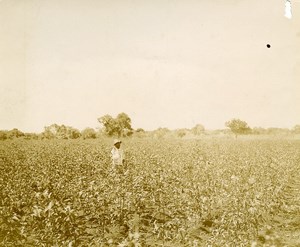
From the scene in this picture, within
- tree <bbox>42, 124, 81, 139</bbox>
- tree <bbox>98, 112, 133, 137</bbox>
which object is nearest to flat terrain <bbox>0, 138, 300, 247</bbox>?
tree <bbox>98, 112, 133, 137</bbox>

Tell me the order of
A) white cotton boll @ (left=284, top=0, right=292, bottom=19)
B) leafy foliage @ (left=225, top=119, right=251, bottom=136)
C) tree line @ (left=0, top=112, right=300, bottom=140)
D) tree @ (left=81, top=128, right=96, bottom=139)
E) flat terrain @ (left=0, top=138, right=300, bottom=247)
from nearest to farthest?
flat terrain @ (left=0, top=138, right=300, bottom=247) → white cotton boll @ (left=284, top=0, right=292, bottom=19) → tree line @ (left=0, top=112, right=300, bottom=140) → tree @ (left=81, top=128, right=96, bottom=139) → leafy foliage @ (left=225, top=119, right=251, bottom=136)

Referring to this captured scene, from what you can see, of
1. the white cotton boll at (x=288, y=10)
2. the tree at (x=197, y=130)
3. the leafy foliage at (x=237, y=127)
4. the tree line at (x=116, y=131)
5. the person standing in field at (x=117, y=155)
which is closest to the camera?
the white cotton boll at (x=288, y=10)

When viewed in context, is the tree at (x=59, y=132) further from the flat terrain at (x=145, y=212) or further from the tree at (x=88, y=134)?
the flat terrain at (x=145, y=212)

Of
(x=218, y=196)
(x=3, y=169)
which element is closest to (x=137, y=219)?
(x=218, y=196)

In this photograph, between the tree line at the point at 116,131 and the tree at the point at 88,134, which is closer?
the tree line at the point at 116,131

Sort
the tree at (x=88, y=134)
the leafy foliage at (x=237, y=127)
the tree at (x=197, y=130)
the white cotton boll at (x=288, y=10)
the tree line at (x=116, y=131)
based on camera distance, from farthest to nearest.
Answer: the leafy foliage at (x=237, y=127), the tree at (x=197, y=130), the tree at (x=88, y=134), the tree line at (x=116, y=131), the white cotton boll at (x=288, y=10)

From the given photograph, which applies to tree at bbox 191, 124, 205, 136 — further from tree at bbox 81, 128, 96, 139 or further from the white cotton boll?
the white cotton boll

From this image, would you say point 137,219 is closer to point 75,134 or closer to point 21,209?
point 21,209

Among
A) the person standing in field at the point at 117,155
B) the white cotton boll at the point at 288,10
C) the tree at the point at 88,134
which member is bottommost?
the person standing in field at the point at 117,155

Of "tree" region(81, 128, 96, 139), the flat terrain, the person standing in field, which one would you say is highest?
"tree" region(81, 128, 96, 139)

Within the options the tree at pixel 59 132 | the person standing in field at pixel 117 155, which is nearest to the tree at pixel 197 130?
the tree at pixel 59 132

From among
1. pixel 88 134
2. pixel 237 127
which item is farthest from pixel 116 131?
pixel 237 127

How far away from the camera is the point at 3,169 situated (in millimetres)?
7270

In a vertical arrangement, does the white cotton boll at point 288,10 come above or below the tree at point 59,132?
above
